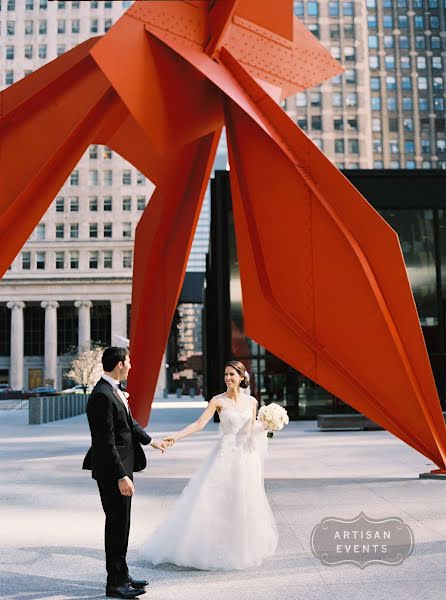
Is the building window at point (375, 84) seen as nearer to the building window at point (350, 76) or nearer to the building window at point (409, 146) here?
the building window at point (409, 146)

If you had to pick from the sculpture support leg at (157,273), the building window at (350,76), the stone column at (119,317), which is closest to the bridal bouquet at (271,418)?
the sculpture support leg at (157,273)

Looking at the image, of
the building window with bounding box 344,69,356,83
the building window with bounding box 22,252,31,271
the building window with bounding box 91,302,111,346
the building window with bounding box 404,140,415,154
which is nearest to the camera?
the building window with bounding box 22,252,31,271

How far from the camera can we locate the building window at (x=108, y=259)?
7956 cm

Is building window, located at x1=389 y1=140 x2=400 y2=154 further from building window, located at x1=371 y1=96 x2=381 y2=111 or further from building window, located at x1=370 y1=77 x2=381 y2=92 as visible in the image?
building window, located at x1=370 y1=77 x2=381 y2=92

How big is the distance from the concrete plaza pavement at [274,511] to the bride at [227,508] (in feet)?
0.46

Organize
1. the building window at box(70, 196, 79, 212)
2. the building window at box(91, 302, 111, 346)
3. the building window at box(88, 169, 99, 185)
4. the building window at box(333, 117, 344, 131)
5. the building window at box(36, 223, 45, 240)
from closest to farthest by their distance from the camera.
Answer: the building window at box(36, 223, 45, 240)
the building window at box(91, 302, 111, 346)
the building window at box(70, 196, 79, 212)
the building window at box(88, 169, 99, 185)
the building window at box(333, 117, 344, 131)

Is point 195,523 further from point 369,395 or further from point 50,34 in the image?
point 50,34

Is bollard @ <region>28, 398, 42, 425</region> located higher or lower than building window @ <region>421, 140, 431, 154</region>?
lower

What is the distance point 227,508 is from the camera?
5684 millimetres

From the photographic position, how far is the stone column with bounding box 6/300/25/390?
78.3 meters

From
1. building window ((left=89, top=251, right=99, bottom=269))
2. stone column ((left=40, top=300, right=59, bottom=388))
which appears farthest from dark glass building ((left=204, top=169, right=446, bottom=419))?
stone column ((left=40, top=300, right=59, bottom=388))

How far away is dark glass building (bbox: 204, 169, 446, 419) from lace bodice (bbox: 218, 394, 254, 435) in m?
19.3

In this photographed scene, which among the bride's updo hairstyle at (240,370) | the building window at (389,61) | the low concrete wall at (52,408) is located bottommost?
the low concrete wall at (52,408)

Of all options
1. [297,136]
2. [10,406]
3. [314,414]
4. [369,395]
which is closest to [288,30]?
[297,136]
